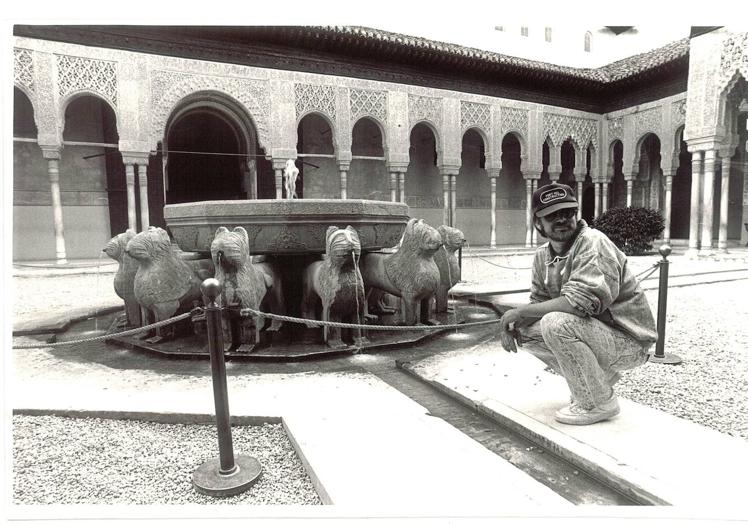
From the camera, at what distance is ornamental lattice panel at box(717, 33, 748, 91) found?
12203 mm

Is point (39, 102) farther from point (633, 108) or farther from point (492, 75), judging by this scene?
point (633, 108)

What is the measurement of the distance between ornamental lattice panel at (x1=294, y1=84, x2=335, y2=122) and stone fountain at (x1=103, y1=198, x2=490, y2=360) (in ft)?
33.0

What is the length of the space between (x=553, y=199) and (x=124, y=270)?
14.1 ft

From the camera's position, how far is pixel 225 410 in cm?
196

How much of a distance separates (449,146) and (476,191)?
457 cm

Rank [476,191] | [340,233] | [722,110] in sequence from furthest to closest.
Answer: [476,191], [722,110], [340,233]

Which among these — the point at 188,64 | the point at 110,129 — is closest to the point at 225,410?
the point at 188,64

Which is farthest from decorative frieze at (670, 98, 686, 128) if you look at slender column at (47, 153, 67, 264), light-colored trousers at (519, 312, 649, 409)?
slender column at (47, 153, 67, 264)

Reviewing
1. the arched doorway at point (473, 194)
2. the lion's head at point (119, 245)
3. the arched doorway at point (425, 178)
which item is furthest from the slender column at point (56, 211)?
the arched doorway at point (473, 194)

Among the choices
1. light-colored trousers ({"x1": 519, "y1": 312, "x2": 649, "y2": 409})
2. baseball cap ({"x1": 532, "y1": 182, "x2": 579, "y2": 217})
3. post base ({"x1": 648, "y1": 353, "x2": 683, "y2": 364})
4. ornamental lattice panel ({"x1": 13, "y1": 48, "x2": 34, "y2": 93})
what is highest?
ornamental lattice panel ({"x1": 13, "y1": 48, "x2": 34, "y2": 93})

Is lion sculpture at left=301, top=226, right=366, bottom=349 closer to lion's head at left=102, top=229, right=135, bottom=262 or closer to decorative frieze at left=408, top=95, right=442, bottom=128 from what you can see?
lion's head at left=102, top=229, right=135, bottom=262

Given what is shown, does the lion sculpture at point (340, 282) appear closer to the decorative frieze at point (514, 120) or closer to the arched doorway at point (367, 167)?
the arched doorway at point (367, 167)

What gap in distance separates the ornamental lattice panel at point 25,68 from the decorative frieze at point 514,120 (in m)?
14.6

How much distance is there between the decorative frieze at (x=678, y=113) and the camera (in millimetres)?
16484
